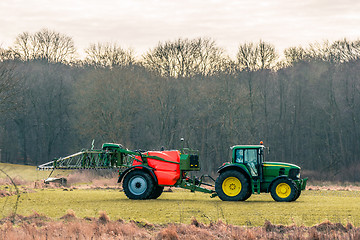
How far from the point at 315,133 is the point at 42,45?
114 feet

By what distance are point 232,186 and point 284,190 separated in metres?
1.96

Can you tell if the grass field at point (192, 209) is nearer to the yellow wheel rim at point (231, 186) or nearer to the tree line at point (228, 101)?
the yellow wheel rim at point (231, 186)

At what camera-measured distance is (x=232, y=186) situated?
21.1 m

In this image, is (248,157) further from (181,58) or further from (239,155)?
(181,58)

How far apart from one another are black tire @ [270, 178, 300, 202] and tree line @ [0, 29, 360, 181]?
33547mm

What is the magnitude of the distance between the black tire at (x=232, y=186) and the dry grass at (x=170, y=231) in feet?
21.6

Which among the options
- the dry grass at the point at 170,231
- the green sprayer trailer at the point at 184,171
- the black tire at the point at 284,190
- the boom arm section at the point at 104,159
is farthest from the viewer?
the boom arm section at the point at 104,159

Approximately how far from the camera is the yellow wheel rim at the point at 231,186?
2103cm

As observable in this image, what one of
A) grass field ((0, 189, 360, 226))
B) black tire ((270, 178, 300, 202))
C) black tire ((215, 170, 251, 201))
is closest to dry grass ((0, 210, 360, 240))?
grass field ((0, 189, 360, 226))

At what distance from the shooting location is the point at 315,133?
5912 centimetres

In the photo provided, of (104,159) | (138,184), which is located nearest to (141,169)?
(138,184)

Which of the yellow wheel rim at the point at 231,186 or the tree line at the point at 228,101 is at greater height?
the tree line at the point at 228,101

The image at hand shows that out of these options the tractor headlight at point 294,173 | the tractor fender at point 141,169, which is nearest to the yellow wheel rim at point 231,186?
the tractor headlight at point 294,173

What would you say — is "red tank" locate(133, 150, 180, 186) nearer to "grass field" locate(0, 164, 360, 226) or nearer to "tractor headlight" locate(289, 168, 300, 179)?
"grass field" locate(0, 164, 360, 226)
